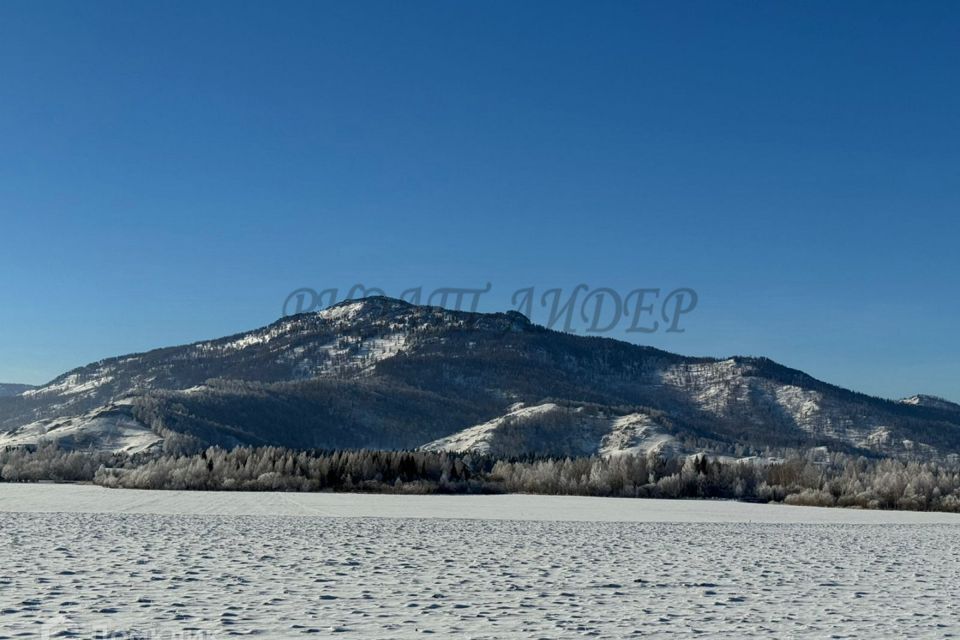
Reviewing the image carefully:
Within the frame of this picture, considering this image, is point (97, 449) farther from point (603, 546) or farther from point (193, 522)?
point (603, 546)

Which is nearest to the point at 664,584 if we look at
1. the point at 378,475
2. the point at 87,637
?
the point at 87,637

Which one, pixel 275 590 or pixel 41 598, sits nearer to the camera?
pixel 41 598

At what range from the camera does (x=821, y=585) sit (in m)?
23.8

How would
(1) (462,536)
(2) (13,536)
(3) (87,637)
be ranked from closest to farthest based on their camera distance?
(3) (87,637) < (2) (13,536) < (1) (462,536)

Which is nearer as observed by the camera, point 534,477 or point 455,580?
point 455,580

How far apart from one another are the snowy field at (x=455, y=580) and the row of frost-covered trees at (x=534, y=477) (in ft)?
136

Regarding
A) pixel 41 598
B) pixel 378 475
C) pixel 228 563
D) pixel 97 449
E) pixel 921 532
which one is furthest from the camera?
pixel 97 449

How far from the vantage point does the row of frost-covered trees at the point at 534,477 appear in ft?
277

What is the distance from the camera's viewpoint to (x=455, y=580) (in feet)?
75.9

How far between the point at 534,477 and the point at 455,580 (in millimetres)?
79035

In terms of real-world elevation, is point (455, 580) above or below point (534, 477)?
below

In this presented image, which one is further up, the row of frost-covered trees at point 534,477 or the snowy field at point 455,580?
the row of frost-covered trees at point 534,477

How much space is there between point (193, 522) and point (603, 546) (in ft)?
58.6

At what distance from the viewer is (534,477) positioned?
101m
